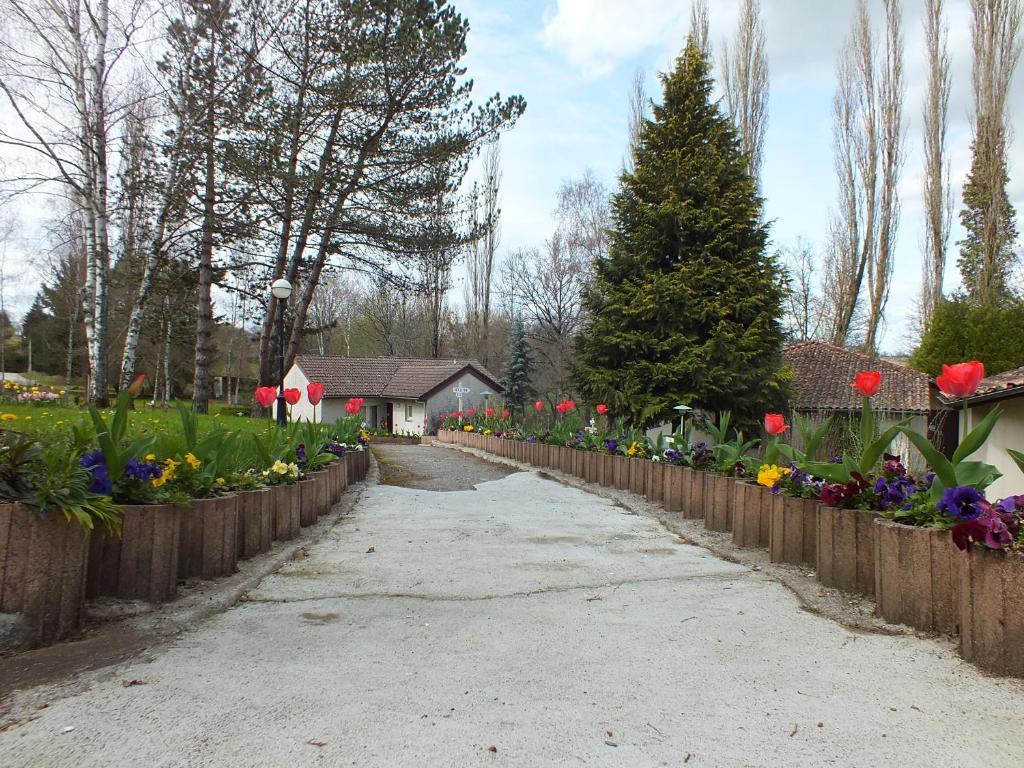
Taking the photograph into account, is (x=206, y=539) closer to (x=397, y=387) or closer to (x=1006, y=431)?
(x=1006, y=431)

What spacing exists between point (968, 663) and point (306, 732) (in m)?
2.80

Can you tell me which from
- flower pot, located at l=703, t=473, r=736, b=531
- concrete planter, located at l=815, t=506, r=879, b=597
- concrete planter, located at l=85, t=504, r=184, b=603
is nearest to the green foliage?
flower pot, located at l=703, t=473, r=736, b=531

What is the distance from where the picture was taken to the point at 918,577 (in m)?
3.35

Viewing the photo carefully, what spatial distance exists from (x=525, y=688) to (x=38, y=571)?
214 cm

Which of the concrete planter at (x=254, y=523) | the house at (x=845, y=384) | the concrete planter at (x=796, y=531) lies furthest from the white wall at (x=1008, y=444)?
the concrete planter at (x=254, y=523)

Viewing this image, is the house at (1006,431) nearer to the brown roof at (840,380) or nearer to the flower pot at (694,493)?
the flower pot at (694,493)

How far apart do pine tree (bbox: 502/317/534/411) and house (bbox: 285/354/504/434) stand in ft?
3.39

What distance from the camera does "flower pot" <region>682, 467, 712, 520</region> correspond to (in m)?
Result: 7.05

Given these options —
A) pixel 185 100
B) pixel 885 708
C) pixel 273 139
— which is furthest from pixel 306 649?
pixel 185 100

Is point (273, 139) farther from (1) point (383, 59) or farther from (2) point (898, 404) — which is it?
(2) point (898, 404)

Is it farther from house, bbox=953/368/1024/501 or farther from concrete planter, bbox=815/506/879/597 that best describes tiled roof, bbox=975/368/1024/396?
concrete planter, bbox=815/506/879/597

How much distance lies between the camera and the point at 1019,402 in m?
9.82

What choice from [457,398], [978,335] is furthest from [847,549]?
[457,398]

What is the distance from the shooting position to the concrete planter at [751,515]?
545 cm
